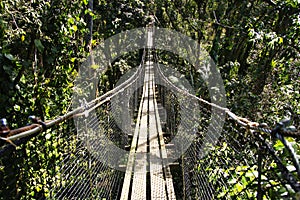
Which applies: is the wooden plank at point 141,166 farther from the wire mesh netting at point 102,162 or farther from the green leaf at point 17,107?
the green leaf at point 17,107

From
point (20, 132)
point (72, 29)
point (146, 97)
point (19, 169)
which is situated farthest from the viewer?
point (146, 97)

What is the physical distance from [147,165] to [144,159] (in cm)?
11

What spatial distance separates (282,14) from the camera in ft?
10.1

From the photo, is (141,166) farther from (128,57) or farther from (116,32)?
(128,57)

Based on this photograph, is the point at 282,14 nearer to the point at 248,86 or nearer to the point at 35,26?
the point at 248,86

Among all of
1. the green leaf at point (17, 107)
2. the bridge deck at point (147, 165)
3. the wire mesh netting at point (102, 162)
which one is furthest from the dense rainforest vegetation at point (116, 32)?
the bridge deck at point (147, 165)

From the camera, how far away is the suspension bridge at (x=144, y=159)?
0.80 meters

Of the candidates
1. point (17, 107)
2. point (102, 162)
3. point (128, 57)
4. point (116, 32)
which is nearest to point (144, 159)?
point (102, 162)

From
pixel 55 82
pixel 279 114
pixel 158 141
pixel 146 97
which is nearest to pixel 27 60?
pixel 55 82

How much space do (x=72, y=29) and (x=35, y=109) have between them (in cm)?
55

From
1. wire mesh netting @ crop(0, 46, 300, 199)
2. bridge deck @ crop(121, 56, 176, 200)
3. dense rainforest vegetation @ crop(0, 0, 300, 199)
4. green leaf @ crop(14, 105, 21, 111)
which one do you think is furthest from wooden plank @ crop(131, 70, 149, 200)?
green leaf @ crop(14, 105, 21, 111)

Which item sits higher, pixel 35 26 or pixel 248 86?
pixel 35 26

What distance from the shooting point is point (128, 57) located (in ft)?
16.5

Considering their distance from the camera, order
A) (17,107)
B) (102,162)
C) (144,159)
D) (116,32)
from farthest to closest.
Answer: (116,32)
(144,159)
(102,162)
(17,107)
